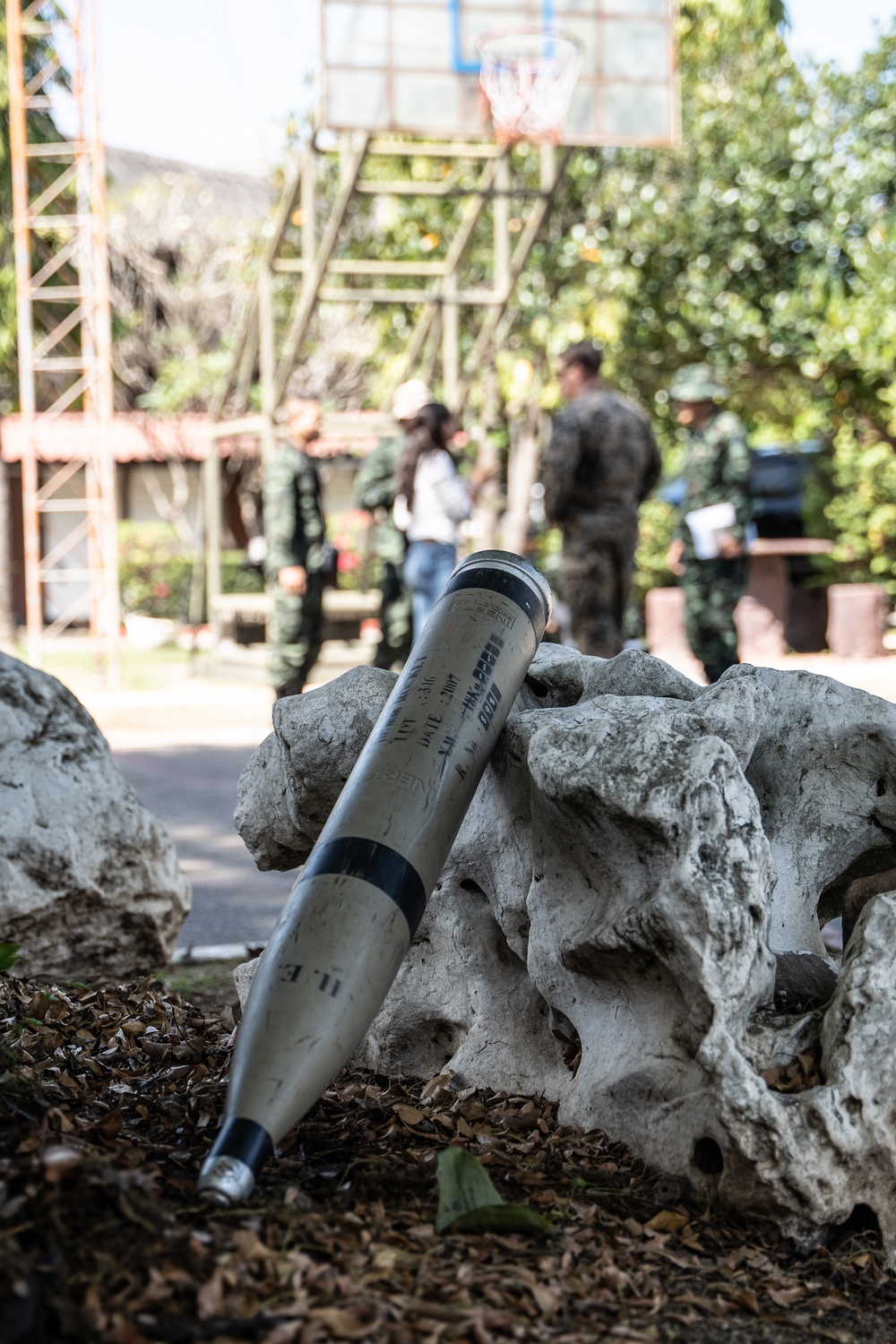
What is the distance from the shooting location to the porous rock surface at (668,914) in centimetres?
244

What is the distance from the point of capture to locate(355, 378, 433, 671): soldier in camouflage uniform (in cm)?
1020

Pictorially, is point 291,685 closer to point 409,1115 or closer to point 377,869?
point 409,1115

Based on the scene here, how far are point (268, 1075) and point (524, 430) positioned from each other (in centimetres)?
1511

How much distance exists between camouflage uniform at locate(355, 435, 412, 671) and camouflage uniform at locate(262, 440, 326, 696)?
63cm

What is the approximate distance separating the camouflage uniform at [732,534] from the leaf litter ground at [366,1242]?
21.4ft

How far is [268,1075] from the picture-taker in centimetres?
236

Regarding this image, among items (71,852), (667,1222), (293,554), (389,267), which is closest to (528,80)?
(389,267)

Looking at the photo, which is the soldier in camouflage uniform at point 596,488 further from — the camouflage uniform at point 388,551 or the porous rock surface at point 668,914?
the porous rock surface at point 668,914

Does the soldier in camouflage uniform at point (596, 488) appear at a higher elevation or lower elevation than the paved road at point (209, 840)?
higher

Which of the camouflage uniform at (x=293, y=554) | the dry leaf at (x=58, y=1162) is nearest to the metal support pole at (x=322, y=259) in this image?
the camouflage uniform at (x=293, y=554)

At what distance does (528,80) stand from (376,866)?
11.5m

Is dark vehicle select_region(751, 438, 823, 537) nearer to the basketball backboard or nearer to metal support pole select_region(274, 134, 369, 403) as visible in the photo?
the basketball backboard

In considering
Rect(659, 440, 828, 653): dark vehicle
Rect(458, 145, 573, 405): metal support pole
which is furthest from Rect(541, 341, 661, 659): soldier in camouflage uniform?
Rect(659, 440, 828, 653): dark vehicle

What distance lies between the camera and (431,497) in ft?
29.2
